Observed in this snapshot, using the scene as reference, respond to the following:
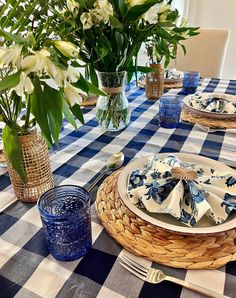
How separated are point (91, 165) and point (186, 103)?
51 centimetres

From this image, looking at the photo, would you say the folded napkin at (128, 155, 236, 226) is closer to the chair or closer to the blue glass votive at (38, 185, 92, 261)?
the blue glass votive at (38, 185, 92, 261)

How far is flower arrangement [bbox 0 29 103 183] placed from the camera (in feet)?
1.23

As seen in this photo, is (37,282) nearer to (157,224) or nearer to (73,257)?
(73,257)

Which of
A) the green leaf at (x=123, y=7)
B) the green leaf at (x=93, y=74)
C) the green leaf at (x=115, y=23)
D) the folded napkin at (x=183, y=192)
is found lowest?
the folded napkin at (x=183, y=192)

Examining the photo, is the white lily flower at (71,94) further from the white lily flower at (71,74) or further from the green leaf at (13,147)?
the green leaf at (13,147)

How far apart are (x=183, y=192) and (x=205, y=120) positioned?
53cm

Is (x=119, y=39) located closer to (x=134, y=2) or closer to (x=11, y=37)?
(x=134, y=2)

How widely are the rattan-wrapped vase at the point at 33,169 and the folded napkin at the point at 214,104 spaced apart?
0.64 meters

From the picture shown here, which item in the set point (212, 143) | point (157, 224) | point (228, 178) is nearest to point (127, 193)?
point (157, 224)

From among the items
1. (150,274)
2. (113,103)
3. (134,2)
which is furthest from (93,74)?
(150,274)

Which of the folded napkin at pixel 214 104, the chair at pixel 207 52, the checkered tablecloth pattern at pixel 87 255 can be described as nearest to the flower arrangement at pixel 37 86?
the checkered tablecloth pattern at pixel 87 255

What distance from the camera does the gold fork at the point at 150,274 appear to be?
1.22 ft

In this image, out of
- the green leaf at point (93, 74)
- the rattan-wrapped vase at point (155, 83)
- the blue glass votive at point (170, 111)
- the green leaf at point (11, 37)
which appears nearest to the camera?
the green leaf at point (11, 37)

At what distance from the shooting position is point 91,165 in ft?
2.35
